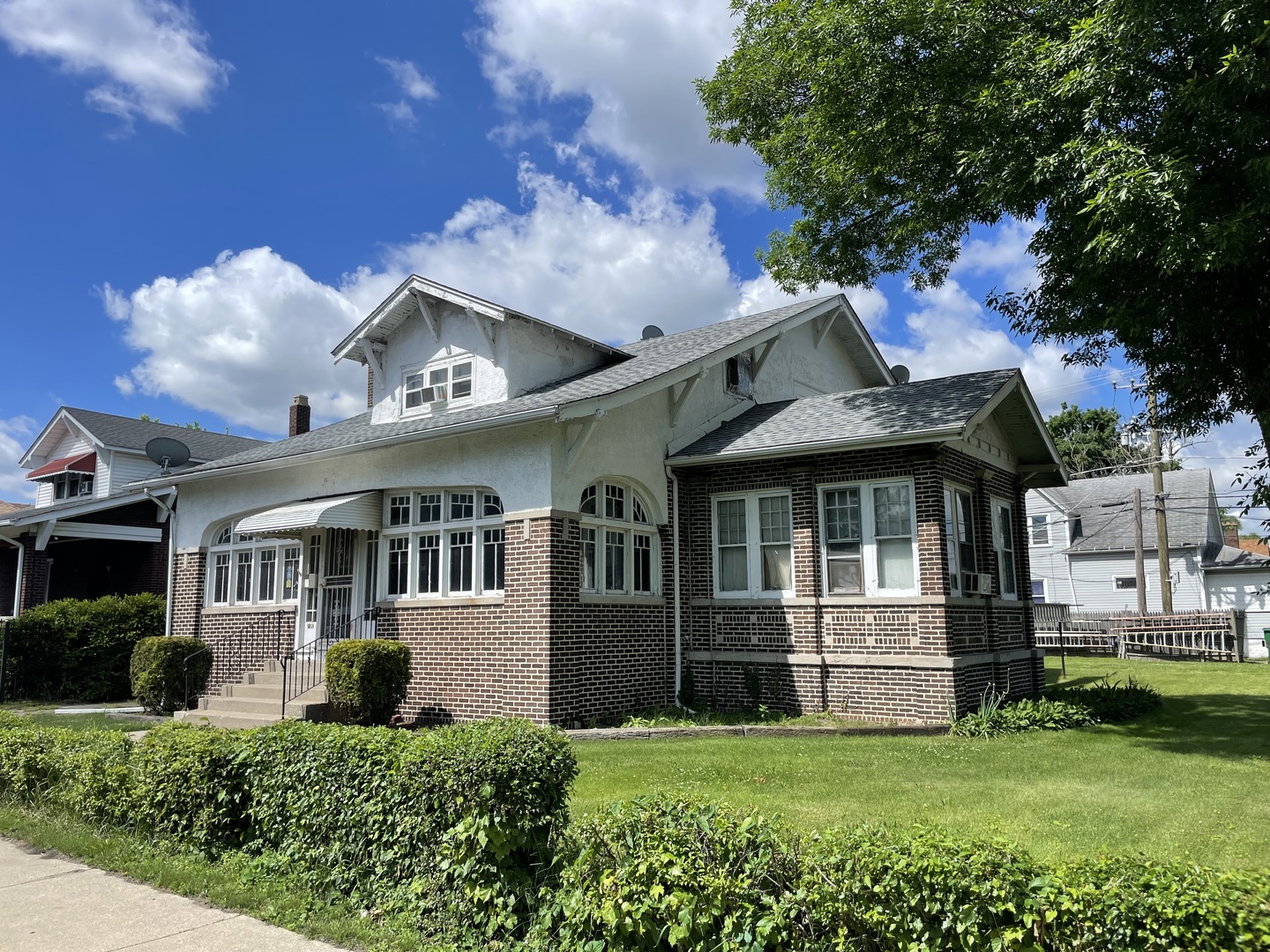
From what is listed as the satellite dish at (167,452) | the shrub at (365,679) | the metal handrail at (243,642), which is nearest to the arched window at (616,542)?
the shrub at (365,679)

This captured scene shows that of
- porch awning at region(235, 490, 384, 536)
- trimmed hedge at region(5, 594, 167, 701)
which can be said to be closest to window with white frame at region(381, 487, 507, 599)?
porch awning at region(235, 490, 384, 536)

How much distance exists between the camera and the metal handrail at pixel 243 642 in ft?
56.0

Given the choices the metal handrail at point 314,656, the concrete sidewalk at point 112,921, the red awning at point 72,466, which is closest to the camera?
the concrete sidewalk at point 112,921

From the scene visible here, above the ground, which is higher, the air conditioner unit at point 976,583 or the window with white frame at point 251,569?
the window with white frame at point 251,569

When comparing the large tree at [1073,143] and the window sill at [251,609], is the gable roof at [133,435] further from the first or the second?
the large tree at [1073,143]

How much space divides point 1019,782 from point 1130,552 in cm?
3255

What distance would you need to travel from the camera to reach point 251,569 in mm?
18094

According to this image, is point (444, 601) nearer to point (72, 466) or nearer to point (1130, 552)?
point (72, 466)

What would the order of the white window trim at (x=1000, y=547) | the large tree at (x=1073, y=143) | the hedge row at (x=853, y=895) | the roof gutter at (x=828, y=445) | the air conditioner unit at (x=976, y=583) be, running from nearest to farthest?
the hedge row at (x=853, y=895), the large tree at (x=1073, y=143), the roof gutter at (x=828, y=445), the air conditioner unit at (x=976, y=583), the white window trim at (x=1000, y=547)

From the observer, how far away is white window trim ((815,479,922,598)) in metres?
13.2

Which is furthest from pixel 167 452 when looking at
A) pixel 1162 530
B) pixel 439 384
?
pixel 1162 530

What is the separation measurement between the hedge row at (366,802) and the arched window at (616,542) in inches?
273

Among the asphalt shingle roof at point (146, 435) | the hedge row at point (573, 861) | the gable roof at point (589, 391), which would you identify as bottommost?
the hedge row at point (573, 861)

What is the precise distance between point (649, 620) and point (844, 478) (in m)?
3.79
